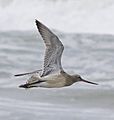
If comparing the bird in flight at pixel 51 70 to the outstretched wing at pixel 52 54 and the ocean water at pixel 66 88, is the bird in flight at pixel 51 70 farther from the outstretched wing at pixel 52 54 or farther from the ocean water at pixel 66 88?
the ocean water at pixel 66 88

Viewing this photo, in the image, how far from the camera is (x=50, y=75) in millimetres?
7277

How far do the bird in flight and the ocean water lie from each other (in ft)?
8.00

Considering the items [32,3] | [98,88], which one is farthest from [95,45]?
[32,3]

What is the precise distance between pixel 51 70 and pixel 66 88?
4.71 m

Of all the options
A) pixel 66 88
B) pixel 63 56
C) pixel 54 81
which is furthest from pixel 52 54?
pixel 63 56

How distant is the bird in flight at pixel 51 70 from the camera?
7062 millimetres

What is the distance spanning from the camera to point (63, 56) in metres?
14.9

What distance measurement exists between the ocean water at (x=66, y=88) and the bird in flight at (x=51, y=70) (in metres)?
2.44

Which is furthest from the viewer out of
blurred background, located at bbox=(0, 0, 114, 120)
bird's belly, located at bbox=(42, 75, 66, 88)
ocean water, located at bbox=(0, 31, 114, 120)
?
blurred background, located at bbox=(0, 0, 114, 120)

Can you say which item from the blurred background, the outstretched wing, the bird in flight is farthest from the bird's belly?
the blurred background

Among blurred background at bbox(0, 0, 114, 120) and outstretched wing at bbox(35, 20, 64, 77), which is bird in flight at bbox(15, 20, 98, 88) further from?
blurred background at bbox(0, 0, 114, 120)

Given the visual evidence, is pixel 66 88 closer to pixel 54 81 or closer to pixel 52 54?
pixel 52 54

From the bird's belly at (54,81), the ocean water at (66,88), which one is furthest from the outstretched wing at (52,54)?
the ocean water at (66,88)

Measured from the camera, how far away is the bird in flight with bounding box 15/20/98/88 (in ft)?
23.2
